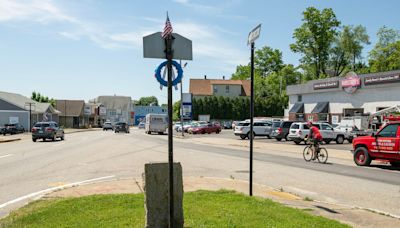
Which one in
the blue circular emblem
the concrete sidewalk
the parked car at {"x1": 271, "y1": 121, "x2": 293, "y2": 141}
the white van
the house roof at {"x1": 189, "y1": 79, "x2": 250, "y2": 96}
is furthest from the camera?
the house roof at {"x1": 189, "y1": 79, "x2": 250, "y2": 96}

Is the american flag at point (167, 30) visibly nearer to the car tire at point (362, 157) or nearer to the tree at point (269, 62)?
the car tire at point (362, 157)

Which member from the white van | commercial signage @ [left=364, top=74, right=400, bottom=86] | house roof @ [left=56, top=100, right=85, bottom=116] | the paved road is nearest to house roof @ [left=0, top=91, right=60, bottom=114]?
house roof @ [left=56, top=100, right=85, bottom=116]

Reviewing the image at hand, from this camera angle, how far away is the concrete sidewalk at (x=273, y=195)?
24.7 feet

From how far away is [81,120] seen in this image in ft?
356

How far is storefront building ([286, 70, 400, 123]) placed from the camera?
46.6 metres

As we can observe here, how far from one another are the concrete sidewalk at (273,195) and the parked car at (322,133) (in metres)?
23.8

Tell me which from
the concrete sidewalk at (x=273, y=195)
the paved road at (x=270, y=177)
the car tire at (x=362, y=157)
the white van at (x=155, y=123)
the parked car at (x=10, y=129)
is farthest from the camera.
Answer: the white van at (x=155, y=123)

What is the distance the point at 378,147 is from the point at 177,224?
1346cm

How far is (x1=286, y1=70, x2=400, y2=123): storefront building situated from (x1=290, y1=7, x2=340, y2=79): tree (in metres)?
18.0

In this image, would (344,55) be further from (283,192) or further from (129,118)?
(129,118)

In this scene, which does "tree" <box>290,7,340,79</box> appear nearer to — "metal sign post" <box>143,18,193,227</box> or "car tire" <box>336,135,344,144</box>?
"car tire" <box>336,135,344,144</box>

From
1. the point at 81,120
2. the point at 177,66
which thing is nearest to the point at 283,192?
the point at 177,66

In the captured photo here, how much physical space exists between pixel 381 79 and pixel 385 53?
125 feet

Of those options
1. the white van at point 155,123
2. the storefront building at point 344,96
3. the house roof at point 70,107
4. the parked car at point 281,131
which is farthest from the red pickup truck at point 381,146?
the house roof at point 70,107
